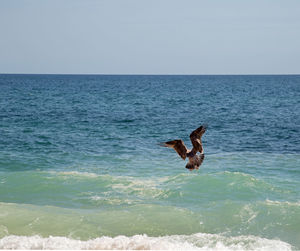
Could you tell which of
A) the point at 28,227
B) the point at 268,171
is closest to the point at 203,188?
the point at 268,171

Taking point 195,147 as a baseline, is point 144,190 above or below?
below

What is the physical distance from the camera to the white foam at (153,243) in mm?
14305

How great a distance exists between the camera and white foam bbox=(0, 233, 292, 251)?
14305 millimetres

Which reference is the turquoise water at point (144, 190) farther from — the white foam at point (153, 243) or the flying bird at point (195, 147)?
the flying bird at point (195, 147)

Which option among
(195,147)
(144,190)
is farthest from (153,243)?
(144,190)

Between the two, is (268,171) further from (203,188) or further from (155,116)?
(155,116)

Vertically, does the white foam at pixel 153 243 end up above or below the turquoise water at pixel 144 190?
below

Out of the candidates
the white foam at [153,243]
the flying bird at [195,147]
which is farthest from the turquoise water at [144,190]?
the flying bird at [195,147]

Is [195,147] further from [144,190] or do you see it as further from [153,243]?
[144,190]

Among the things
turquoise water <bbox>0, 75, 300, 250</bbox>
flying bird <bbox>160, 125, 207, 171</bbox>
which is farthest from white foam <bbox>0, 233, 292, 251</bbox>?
flying bird <bbox>160, 125, 207, 171</bbox>

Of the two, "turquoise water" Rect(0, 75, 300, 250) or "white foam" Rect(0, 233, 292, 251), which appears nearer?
"white foam" Rect(0, 233, 292, 251)

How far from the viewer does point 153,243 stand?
47.4 ft

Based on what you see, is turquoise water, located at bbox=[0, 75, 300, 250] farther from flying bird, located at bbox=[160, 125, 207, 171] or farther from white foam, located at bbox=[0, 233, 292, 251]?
flying bird, located at bbox=[160, 125, 207, 171]

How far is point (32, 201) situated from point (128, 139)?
13.8 m
